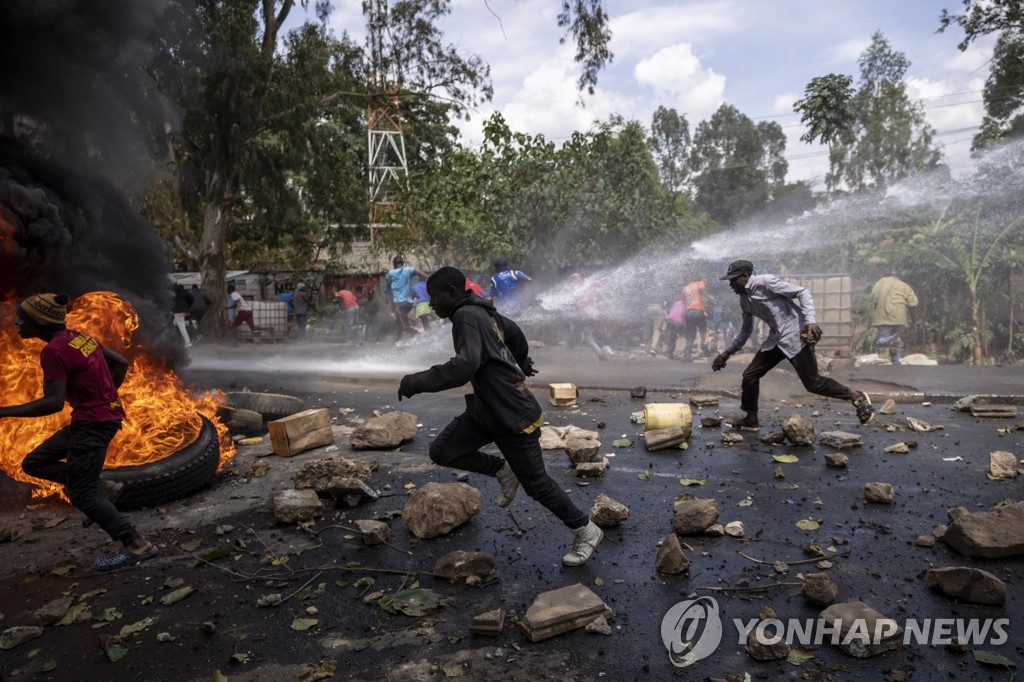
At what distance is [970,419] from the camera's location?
7320mm

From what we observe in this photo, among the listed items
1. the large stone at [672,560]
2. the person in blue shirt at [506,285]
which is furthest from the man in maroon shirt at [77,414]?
the person in blue shirt at [506,285]

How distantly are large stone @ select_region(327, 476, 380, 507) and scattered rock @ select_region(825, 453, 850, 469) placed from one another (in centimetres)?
392

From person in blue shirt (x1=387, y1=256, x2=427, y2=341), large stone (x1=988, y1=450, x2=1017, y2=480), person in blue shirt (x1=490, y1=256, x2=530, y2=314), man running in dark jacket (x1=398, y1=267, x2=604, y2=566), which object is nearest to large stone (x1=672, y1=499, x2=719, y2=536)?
man running in dark jacket (x1=398, y1=267, x2=604, y2=566)

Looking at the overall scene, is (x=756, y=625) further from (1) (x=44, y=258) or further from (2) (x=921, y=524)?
(1) (x=44, y=258)

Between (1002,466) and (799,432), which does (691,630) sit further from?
(1002,466)

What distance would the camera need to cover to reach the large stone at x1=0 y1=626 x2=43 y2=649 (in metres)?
3.26

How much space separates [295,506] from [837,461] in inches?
177

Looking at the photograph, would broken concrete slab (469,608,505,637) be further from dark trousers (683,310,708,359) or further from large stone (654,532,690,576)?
dark trousers (683,310,708,359)

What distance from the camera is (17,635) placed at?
329 cm

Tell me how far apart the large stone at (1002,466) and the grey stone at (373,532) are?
16.0ft

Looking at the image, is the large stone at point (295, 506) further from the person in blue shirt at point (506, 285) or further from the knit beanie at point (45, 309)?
the person in blue shirt at point (506, 285)

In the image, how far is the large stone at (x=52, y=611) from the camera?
3469mm

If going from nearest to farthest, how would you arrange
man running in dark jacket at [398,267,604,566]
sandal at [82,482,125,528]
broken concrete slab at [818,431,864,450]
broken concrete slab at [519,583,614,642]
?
broken concrete slab at [519,583,614,642]
man running in dark jacket at [398,267,604,566]
sandal at [82,482,125,528]
broken concrete slab at [818,431,864,450]

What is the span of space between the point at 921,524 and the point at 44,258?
7.53m
